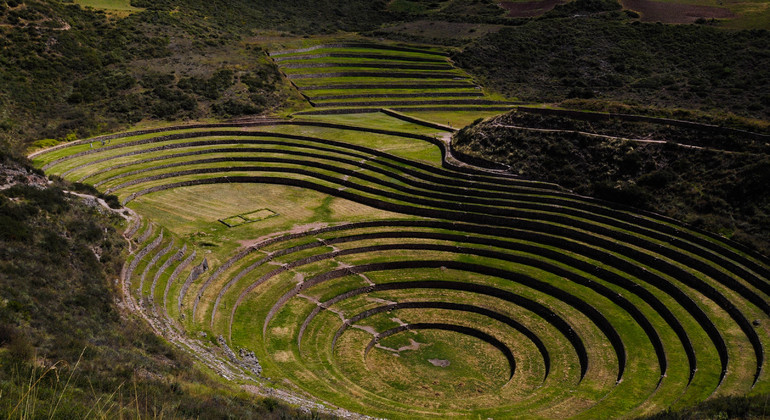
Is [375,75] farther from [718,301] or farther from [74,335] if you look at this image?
[74,335]

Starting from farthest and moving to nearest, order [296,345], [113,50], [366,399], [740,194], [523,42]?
[523,42], [113,50], [740,194], [296,345], [366,399]

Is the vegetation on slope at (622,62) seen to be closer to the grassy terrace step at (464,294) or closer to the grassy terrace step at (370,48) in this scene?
the grassy terrace step at (370,48)

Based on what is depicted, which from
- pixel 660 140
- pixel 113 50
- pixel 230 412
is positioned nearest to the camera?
pixel 230 412

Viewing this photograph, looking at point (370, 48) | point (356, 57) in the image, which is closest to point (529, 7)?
Answer: point (370, 48)

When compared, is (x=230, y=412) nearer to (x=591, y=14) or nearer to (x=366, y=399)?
(x=366, y=399)

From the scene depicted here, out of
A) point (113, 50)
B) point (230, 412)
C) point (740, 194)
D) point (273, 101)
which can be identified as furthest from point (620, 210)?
point (113, 50)

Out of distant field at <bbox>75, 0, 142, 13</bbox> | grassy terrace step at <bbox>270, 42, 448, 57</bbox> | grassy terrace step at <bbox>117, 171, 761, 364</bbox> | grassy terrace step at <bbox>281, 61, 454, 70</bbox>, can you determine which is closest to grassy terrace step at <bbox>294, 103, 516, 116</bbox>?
grassy terrace step at <bbox>281, 61, 454, 70</bbox>
